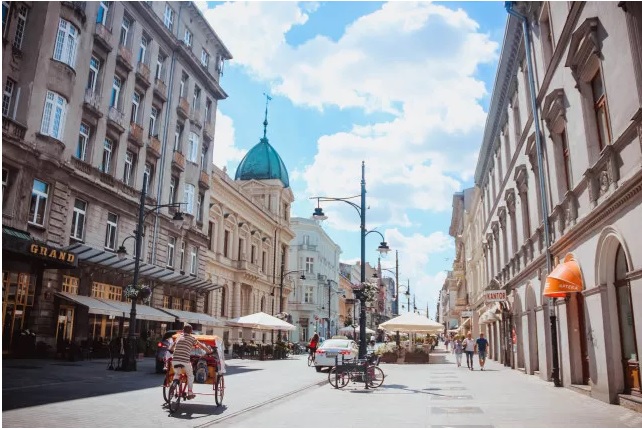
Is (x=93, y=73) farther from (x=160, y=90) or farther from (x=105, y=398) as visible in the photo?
(x=105, y=398)

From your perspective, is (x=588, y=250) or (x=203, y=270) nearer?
(x=588, y=250)

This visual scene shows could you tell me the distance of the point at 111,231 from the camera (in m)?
27.8

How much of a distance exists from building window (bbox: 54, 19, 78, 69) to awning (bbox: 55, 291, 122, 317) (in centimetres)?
1046

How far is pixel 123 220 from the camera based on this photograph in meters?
28.4

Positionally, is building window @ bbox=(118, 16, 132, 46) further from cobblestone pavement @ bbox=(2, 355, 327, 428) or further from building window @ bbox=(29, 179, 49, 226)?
cobblestone pavement @ bbox=(2, 355, 327, 428)

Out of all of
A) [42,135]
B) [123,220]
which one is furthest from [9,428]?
[123,220]

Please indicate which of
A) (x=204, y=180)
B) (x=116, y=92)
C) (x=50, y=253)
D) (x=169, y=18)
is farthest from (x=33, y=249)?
(x=169, y=18)

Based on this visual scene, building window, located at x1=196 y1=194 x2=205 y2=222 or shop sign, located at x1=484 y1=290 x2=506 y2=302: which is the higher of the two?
building window, located at x1=196 y1=194 x2=205 y2=222

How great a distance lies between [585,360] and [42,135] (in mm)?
21879

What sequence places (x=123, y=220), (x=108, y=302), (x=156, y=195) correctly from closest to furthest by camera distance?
(x=108, y=302) < (x=123, y=220) < (x=156, y=195)

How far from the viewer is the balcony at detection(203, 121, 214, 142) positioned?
39.6 meters

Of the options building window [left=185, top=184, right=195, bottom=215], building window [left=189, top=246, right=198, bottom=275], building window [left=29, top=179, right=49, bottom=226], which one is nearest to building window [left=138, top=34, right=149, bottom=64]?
building window [left=185, top=184, right=195, bottom=215]

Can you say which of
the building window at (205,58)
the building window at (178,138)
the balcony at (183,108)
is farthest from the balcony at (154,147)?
the building window at (205,58)

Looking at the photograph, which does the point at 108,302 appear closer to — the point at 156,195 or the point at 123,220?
the point at 123,220
